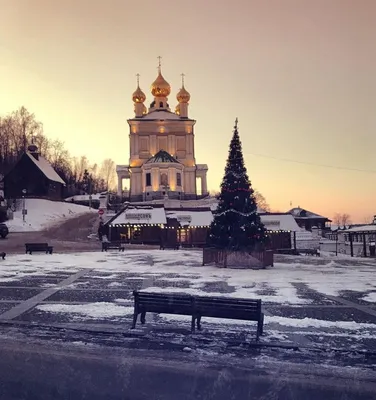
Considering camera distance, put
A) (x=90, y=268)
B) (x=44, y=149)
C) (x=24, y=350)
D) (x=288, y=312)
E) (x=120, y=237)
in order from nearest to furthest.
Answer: (x=24, y=350) < (x=288, y=312) < (x=90, y=268) < (x=120, y=237) < (x=44, y=149)

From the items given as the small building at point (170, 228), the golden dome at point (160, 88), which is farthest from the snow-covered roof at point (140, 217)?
the golden dome at point (160, 88)

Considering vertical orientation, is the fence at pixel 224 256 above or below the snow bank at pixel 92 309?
above

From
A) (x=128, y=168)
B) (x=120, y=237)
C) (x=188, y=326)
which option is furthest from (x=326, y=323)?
(x=128, y=168)

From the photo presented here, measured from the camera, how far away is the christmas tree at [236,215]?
26234mm

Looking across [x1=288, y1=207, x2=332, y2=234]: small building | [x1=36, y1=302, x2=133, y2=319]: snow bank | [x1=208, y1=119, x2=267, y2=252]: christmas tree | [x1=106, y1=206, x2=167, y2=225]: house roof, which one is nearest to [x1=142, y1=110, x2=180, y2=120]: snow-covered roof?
[x1=288, y1=207, x2=332, y2=234]: small building

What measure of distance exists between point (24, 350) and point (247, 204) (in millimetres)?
19682

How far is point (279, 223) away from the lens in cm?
4697

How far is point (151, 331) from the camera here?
33.7 ft

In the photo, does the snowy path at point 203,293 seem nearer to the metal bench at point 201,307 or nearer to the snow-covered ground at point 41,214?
the metal bench at point 201,307

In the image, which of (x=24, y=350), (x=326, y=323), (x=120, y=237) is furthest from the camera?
(x=120, y=237)

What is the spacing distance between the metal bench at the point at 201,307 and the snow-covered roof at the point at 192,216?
36.5 metres

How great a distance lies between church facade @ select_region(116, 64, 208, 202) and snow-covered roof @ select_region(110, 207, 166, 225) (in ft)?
72.4

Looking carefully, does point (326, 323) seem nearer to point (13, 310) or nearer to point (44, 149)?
point (13, 310)

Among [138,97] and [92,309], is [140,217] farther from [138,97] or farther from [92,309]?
[138,97]
